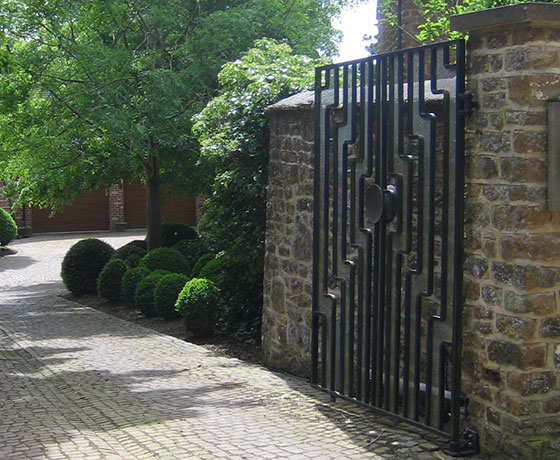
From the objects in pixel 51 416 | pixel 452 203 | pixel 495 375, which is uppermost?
pixel 452 203

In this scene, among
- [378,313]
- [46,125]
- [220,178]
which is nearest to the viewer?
[378,313]

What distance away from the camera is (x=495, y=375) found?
5.05 meters

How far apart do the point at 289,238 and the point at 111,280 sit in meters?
7.20

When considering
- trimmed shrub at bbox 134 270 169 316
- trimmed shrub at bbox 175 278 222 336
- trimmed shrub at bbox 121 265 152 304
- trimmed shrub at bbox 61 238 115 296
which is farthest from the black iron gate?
trimmed shrub at bbox 61 238 115 296

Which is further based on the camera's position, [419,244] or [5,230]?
[5,230]

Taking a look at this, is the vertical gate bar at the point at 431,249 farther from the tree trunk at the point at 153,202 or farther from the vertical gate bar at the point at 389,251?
the tree trunk at the point at 153,202

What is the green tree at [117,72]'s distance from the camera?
1367cm

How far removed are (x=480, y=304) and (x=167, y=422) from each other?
2.54 m

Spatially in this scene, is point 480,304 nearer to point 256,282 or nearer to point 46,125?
point 256,282

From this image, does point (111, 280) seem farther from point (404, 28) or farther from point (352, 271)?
point (352, 271)

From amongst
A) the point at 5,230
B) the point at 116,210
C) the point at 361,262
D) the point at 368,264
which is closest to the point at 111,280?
the point at 361,262

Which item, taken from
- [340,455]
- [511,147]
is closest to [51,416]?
[340,455]

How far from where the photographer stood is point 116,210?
33.5 m

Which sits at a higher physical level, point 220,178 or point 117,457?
point 220,178
